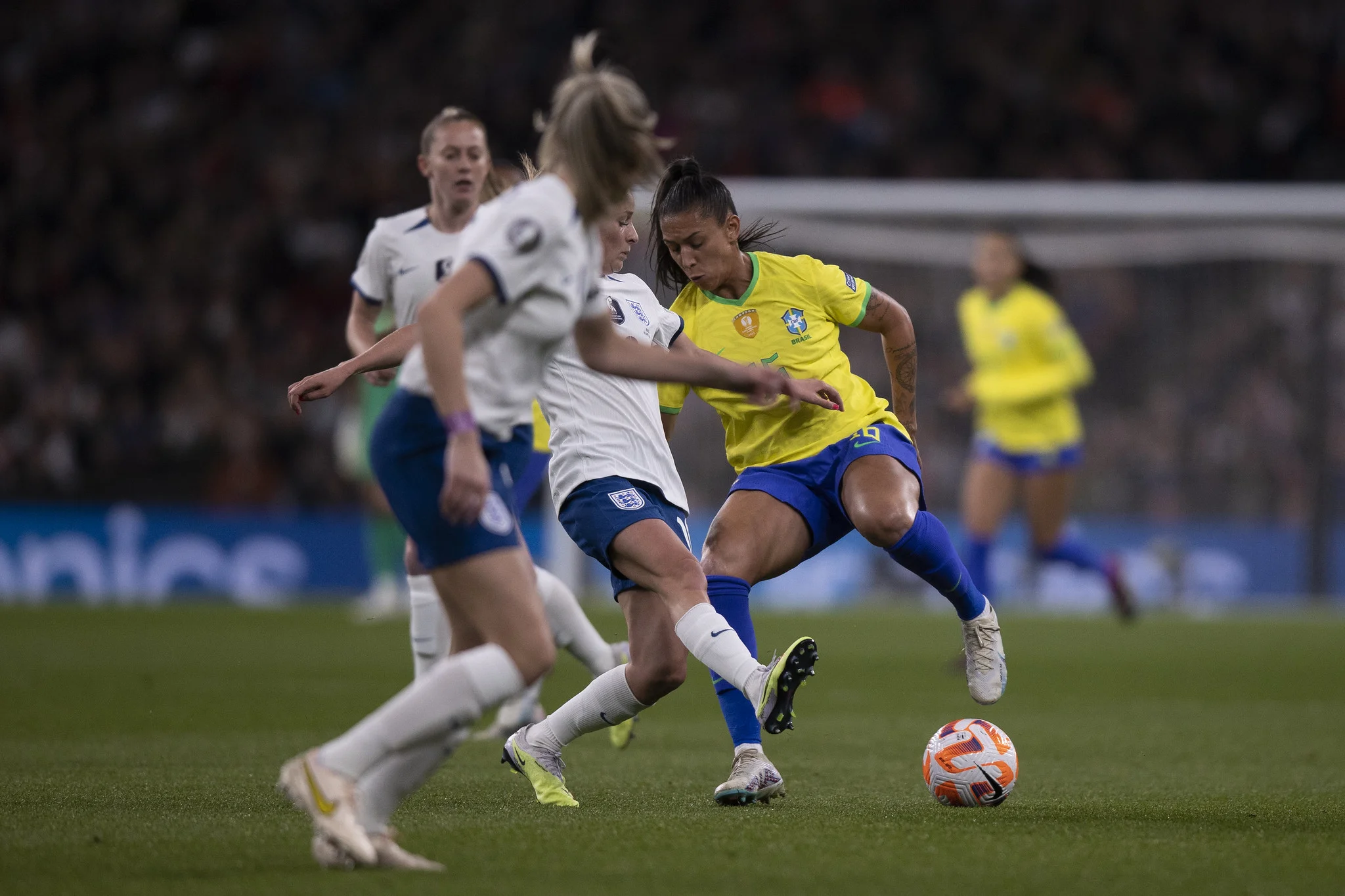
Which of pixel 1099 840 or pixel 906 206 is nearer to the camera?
pixel 1099 840

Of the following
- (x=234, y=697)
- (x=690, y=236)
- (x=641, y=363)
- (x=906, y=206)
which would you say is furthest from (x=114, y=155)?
(x=641, y=363)

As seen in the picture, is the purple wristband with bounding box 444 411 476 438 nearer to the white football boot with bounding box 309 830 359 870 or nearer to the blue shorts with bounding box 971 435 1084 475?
the white football boot with bounding box 309 830 359 870

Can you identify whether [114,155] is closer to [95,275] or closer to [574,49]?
[95,275]

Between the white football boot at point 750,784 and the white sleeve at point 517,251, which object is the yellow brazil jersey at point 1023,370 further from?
the white sleeve at point 517,251

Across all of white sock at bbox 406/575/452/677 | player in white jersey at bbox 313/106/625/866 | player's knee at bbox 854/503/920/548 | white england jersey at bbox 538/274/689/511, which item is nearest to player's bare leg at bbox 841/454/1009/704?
player's knee at bbox 854/503/920/548

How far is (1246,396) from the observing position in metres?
16.2

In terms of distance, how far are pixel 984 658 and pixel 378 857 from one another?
2.69 metres

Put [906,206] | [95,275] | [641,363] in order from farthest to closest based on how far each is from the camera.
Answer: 1. [95,275]
2. [906,206]
3. [641,363]

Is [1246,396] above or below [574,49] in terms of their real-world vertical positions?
above

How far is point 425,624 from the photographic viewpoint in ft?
22.0

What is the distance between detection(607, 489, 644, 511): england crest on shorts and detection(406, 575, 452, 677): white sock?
149 centimetres

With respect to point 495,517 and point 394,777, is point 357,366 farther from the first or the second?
point 394,777

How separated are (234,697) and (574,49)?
5.24 metres

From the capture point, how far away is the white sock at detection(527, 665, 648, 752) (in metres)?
5.50
